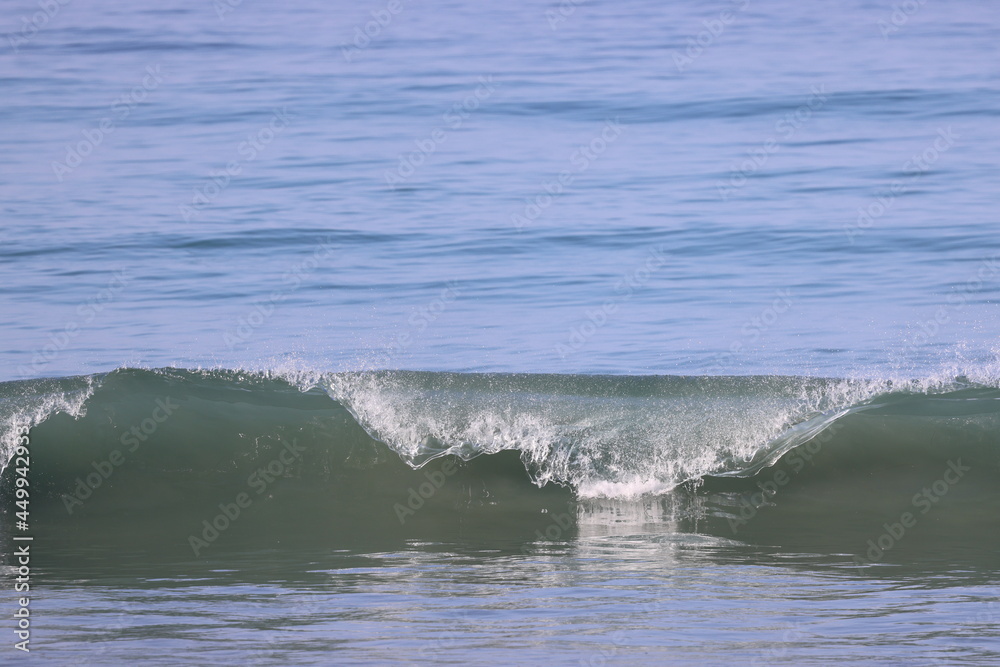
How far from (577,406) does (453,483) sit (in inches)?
49.3

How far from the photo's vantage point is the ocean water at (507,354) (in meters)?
5.13

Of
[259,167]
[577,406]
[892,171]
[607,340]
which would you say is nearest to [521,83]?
[259,167]

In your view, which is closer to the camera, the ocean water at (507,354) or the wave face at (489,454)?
the ocean water at (507,354)

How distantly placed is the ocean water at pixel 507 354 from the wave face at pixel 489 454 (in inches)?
1.2

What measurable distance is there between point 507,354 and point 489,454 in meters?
2.66

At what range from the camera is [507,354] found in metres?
10.3

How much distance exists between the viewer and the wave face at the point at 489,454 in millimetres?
7164

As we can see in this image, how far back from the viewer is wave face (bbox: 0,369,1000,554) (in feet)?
23.5

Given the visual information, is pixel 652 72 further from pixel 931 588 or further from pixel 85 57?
pixel 931 588

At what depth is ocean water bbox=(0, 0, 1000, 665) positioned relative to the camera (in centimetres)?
513

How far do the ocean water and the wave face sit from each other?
31mm

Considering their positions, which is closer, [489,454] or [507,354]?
[489,454]

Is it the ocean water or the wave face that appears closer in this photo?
the ocean water

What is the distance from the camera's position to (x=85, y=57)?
23844mm
